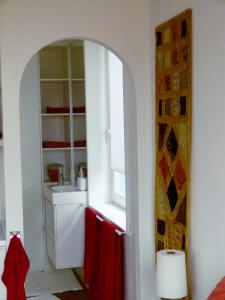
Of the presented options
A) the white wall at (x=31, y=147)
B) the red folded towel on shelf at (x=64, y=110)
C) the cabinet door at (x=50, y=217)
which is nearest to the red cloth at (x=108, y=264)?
the cabinet door at (x=50, y=217)

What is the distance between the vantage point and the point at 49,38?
3197mm

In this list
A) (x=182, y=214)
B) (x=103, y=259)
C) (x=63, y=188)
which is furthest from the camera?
(x=63, y=188)

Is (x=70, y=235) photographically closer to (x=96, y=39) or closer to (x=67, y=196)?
(x=67, y=196)

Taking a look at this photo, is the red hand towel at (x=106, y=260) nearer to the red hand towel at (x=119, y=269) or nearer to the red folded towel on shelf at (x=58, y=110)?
the red hand towel at (x=119, y=269)

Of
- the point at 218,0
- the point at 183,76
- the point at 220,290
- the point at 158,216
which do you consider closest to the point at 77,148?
the point at 158,216

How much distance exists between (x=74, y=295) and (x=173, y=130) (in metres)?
2.38

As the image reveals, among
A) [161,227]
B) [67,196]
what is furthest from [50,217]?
[161,227]

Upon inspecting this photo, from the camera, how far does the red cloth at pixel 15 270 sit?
3.13 meters

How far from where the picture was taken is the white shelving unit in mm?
5441

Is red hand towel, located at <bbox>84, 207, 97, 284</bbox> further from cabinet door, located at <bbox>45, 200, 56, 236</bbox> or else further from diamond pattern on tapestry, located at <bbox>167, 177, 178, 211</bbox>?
diamond pattern on tapestry, located at <bbox>167, 177, 178, 211</bbox>

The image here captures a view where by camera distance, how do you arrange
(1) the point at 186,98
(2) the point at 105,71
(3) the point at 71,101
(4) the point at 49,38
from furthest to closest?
(3) the point at 71,101 → (2) the point at 105,71 → (4) the point at 49,38 → (1) the point at 186,98

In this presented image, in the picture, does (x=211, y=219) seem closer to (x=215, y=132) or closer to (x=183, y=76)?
(x=215, y=132)

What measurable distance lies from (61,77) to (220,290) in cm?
386

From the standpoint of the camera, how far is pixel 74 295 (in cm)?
474
